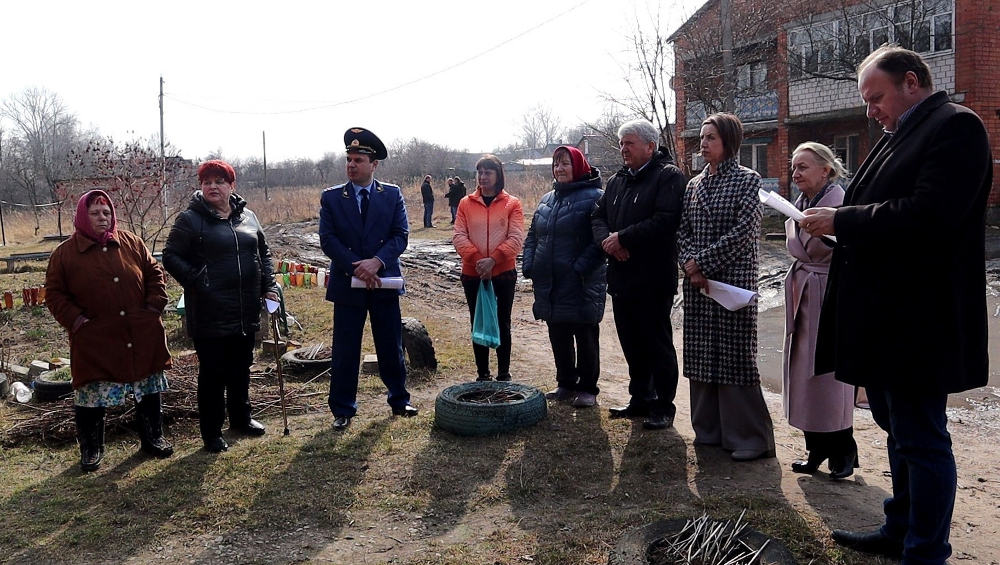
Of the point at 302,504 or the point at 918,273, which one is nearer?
the point at 918,273

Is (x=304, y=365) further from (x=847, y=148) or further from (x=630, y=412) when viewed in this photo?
(x=847, y=148)

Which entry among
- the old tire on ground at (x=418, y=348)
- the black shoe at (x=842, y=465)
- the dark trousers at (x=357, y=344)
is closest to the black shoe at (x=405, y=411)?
the dark trousers at (x=357, y=344)

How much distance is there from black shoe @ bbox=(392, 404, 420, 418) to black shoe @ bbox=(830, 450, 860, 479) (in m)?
2.82

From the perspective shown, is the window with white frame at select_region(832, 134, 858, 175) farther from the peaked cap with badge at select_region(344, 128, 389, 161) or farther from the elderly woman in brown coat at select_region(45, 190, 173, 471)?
the elderly woman in brown coat at select_region(45, 190, 173, 471)

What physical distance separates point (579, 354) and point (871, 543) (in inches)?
106

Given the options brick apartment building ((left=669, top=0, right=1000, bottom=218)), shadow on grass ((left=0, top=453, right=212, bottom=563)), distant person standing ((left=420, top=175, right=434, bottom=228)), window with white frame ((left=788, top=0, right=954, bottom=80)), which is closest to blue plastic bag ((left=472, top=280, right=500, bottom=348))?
shadow on grass ((left=0, top=453, right=212, bottom=563))

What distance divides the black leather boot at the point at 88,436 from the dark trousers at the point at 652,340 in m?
3.40

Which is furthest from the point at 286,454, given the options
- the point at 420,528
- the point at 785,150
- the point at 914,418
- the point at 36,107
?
the point at 36,107

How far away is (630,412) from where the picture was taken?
519cm

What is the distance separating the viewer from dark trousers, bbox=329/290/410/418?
5258mm

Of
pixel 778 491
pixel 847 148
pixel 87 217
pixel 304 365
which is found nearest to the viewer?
pixel 778 491

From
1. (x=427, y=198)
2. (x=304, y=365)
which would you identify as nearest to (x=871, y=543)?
(x=304, y=365)

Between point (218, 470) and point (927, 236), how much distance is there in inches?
154

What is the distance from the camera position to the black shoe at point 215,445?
4.84 meters
